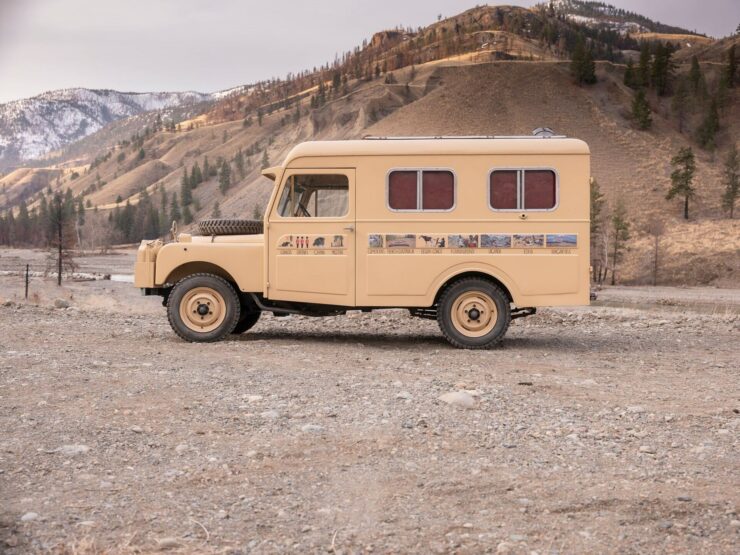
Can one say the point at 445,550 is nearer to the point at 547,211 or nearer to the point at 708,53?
the point at 547,211

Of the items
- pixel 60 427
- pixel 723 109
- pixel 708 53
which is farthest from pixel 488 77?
pixel 60 427

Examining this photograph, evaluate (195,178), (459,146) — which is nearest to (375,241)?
(459,146)

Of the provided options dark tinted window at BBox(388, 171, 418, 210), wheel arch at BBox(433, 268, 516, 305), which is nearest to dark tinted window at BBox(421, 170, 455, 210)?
dark tinted window at BBox(388, 171, 418, 210)

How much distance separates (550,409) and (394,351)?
3.83 meters

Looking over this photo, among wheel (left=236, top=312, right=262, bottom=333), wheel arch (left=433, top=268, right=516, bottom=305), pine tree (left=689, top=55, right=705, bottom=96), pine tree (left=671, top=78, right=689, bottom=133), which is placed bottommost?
wheel (left=236, top=312, right=262, bottom=333)

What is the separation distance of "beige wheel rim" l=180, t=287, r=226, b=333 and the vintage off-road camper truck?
2.79ft

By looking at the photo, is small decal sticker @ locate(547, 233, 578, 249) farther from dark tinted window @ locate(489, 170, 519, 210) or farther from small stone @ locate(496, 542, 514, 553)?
small stone @ locate(496, 542, 514, 553)

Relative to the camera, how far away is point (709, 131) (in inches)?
3329

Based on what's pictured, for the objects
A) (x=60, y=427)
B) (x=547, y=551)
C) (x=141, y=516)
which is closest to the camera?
(x=547, y=551)

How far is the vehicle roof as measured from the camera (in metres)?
9.65

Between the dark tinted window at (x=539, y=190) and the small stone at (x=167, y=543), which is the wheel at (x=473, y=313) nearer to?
the dark tinted window at (x=539, y=190)

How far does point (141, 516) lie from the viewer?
3.74 meters

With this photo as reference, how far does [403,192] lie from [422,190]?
267 mm

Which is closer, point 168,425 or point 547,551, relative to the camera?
point 547,551
